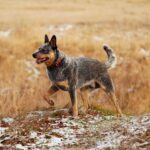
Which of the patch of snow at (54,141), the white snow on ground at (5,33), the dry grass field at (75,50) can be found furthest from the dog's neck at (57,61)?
the white snow on ground at (5,33)

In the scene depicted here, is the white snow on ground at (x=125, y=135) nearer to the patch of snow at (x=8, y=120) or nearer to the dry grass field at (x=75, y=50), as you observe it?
the patch of snow at (x=8, y=120)

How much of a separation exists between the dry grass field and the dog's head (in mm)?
2185

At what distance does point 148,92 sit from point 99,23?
31.7 metres

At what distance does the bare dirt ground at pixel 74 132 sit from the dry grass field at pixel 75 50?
1.92m

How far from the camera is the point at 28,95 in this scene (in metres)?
18.2

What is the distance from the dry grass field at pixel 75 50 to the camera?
1830cm

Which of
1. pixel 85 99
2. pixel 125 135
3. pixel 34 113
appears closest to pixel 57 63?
pixel 34 113

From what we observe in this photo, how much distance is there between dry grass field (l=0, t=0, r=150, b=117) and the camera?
18297 millimetres

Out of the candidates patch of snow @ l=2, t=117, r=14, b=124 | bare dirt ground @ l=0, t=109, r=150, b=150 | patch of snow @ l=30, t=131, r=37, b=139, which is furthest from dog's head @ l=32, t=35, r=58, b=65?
patch of snow @ l=30, t=131, r=37, b=139

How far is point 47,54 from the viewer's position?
13492mm

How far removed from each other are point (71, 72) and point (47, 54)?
959mm

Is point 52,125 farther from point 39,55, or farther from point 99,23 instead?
point 99,23

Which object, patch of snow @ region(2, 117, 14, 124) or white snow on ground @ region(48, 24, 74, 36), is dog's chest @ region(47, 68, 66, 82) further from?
white snow on ground @ region(48, 24, 74, 36)

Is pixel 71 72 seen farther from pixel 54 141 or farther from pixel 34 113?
pixel 54 141
